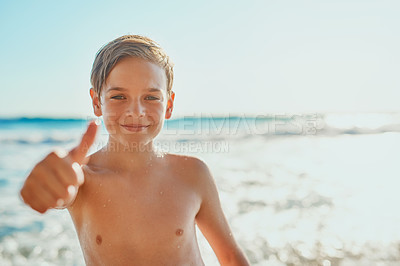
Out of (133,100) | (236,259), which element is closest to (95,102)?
(133,100)

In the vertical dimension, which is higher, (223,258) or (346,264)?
(223,258)

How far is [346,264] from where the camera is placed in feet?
12.1

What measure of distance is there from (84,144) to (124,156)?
808mm

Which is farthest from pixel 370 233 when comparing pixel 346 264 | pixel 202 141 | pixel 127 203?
pixel 202 141

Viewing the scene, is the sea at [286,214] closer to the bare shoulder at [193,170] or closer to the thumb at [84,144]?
the bare shoulder at [193,170]

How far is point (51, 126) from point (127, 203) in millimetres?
18917

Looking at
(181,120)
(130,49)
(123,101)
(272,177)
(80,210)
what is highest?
(130,49)

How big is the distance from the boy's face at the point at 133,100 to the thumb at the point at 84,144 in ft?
2.00

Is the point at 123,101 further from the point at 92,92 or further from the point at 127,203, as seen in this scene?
the point at 127,203

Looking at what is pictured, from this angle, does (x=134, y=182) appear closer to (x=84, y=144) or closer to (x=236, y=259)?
(x=236, y=259)

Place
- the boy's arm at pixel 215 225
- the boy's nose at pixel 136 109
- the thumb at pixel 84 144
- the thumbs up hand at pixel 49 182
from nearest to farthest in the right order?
the thumbs up hand at pixel 49 182 → the thumb at pixel 84 144 → the boy's nose at pixel 136 109 → the boy's arm at pixel 215 225

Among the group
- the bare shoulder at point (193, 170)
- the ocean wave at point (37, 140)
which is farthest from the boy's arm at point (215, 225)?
the ocean wave at point (37, 140)

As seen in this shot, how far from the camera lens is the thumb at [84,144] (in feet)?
3.55

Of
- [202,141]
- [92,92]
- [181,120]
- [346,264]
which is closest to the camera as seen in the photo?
[92,92]
